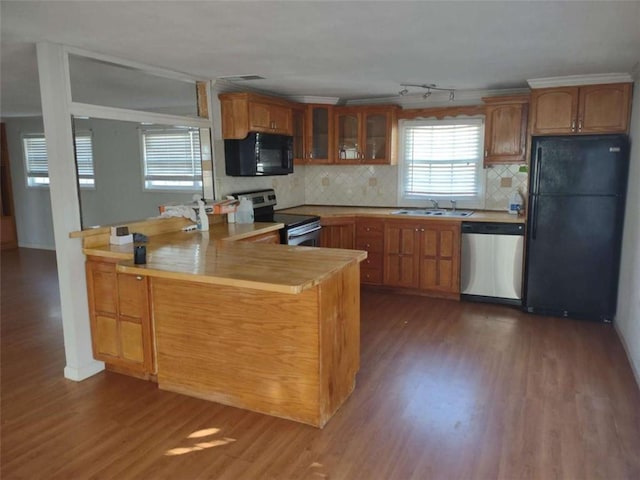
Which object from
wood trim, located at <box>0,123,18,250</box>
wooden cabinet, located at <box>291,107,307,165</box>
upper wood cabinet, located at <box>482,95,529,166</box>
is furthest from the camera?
wood trim, located at <box>0,123,18,250</box>

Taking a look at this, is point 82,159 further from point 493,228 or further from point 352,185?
point 493,228

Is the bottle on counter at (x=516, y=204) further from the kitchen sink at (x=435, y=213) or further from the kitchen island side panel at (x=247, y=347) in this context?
the kitchen island side panel at (x=247, y=347)

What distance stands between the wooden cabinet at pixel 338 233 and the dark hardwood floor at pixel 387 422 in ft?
5.26

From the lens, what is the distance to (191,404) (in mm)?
2879

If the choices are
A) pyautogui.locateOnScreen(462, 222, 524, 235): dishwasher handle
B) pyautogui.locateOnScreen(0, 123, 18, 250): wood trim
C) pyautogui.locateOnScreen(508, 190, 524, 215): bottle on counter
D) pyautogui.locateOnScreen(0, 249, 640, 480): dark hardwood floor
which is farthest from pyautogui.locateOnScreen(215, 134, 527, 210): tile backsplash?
pyautogui.locateOnScreen(0, 123, 18, 250): wood trim

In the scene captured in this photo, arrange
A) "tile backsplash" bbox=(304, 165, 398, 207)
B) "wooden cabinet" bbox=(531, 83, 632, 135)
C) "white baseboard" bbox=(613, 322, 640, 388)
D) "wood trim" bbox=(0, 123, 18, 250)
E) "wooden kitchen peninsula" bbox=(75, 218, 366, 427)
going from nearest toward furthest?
"wooden kitchen peninsula" bbox=(75, 218, 366, 427)
"white baseboard" bbox=(613, 322, 640, 388)
"wooden cabinet" bbox=(531, 83, 632, 135)
"tile backsplash" bbox=(304, 165, 398, 207)
"wood trim" bbox=(0, 123, 18, 250)

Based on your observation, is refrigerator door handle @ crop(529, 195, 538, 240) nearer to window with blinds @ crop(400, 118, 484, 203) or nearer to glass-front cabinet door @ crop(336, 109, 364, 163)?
window with blinds @ crop(400, 118, 484, 203)

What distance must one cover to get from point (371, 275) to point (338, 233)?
1.93 feet

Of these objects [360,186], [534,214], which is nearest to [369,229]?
[360,186]

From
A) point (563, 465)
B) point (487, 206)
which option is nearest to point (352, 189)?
point (487, 206)

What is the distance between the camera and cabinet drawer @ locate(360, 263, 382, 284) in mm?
5246

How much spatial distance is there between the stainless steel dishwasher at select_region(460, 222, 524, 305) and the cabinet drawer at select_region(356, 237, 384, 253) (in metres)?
0.88

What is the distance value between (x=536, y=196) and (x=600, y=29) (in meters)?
1.85

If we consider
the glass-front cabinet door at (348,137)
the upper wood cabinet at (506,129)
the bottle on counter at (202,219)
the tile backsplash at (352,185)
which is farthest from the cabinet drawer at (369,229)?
the bottle on counter at (202,219)
